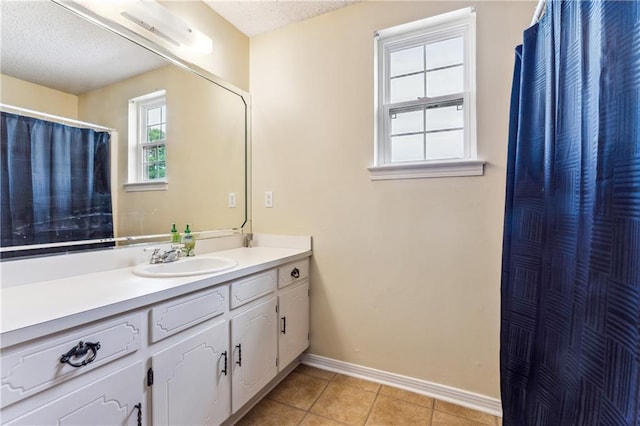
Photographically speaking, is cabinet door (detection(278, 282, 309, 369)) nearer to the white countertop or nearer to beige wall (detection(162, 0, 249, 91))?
the white countertop

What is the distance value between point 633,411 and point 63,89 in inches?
79.1

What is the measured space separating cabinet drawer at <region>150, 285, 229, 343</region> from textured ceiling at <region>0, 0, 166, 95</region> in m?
1.03

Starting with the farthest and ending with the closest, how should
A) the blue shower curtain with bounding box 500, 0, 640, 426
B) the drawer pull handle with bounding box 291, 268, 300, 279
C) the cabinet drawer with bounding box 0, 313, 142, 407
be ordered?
the drawer pull handle with bounding box 291, 268, 300, 279 < the cabinet drawer with bounding box 0, 313, 142, 407 < the blue shower curtain with bounding box 500, 0, 640, 426

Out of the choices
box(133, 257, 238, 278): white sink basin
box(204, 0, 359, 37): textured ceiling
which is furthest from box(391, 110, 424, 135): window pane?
box(133, 257, 238, 278): white sink basin

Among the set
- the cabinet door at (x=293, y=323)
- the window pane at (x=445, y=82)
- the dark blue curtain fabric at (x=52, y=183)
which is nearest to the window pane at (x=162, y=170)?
the dark blue curtain fabric at (x=52, y=183)

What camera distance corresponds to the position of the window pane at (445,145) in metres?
1.67

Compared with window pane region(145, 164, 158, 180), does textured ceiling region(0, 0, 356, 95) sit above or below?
above

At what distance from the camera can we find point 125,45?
56.3 inches

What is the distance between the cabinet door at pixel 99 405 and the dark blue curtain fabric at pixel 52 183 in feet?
2.15

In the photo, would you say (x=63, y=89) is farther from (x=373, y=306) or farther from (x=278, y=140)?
(x=373, y=306)

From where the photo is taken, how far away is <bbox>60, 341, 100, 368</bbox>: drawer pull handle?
0.78 meters

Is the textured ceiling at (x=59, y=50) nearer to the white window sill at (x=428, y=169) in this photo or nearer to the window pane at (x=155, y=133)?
the window pane at (x=155, y=133)

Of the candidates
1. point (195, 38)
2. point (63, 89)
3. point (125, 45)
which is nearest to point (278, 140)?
point (195, 38)

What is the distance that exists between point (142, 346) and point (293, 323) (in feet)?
3.26
